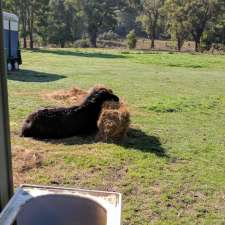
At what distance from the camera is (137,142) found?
6070 millimetres

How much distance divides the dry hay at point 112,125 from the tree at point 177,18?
40.4 meters

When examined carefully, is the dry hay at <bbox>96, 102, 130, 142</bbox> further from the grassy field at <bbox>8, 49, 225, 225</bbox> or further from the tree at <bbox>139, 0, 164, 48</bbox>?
the tree at <bbox>139, 0, 164, 48</bbox>

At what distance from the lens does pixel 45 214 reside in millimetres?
2400

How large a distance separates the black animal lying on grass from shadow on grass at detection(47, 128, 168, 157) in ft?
0.57

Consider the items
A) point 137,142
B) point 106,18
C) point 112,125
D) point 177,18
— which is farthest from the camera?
point 106,18

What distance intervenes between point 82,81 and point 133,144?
Result: 23.8 ft

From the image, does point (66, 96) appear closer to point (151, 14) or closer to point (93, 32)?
point (93, 32)

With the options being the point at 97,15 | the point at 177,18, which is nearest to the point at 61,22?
the point at 97,15

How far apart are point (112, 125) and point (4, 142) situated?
12.4 feet

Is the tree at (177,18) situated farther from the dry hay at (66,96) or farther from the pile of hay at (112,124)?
the pile of hay at (112,124)

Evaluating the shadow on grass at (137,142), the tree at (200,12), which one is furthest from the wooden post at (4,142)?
the tree at (200,12)

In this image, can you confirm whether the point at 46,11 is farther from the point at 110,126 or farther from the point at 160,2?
the point at 110,126

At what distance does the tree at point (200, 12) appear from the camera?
43.7 meters

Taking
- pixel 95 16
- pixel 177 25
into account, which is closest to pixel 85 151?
pixel 177 25
